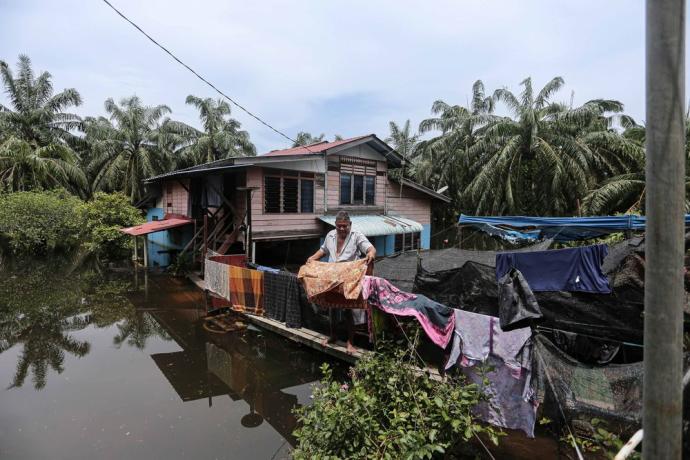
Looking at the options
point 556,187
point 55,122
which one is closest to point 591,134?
point 556,187

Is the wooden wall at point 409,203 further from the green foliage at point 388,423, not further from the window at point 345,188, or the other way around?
the green foliage at point 388,423

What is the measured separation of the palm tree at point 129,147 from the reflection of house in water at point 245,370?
60.8 feet

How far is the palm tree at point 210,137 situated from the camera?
25359mm

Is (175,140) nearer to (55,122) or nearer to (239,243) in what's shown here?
(55,122)

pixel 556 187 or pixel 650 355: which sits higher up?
pixel 556 187

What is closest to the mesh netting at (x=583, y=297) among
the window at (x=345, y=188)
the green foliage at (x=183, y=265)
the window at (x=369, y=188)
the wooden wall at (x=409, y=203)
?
the window at (x=345, y=188)

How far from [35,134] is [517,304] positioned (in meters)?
28.3

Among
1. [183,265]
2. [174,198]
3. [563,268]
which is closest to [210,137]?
[174,198]

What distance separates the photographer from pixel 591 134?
17.9 metres

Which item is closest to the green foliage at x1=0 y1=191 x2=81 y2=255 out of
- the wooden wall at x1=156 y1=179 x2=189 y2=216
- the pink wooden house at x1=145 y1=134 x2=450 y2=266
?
the wooden wall at x1=156 y1=179 x2=189 y2=216

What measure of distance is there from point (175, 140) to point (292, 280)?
77.2 feet

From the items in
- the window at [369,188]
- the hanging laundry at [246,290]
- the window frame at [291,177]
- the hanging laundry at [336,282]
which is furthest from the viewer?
the window at [369,188]

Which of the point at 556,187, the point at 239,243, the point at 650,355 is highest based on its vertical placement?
the point at 556,187

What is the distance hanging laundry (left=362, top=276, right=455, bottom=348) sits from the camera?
14.9ft
